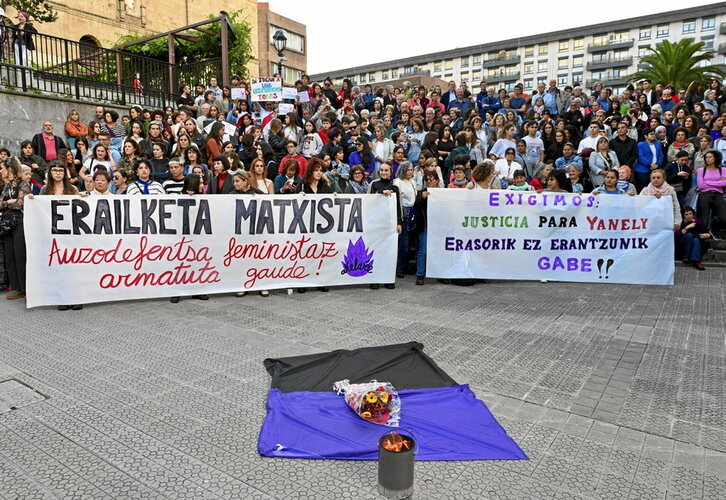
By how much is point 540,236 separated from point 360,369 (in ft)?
15.7

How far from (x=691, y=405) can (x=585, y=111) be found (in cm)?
1100

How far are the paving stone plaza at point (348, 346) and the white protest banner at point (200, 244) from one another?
1.04ft

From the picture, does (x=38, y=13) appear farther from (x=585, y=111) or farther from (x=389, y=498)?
(x=389, y=498)

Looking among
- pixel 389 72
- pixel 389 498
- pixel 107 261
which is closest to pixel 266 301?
pixel 107 261

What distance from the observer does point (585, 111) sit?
43.4ft

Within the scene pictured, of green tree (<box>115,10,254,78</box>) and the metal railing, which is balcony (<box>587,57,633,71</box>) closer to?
green tree (<box>115,10,254,78</box>)

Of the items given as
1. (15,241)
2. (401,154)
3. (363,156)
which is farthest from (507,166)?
(15,241)

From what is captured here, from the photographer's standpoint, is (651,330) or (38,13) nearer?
(651,330)

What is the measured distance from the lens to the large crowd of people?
7.59 metres

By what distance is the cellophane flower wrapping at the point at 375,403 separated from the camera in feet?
11.1

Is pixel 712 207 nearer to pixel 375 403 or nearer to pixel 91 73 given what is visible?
pixel 375 403

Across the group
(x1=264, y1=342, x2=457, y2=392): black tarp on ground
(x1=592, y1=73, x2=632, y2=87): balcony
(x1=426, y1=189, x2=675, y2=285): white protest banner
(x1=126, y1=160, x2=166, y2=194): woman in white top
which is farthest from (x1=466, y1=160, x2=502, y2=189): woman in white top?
(x1=592, y1=73, x2=632, y2=87): balcony

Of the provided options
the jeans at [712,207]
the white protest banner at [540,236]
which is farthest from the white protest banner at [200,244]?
the jeans at [712,207]

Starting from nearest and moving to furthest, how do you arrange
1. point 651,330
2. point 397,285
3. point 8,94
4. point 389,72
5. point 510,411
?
1. point 510,411
2. point 651,330
3. point 397,285
4. point 8,94
5. point 389,72
